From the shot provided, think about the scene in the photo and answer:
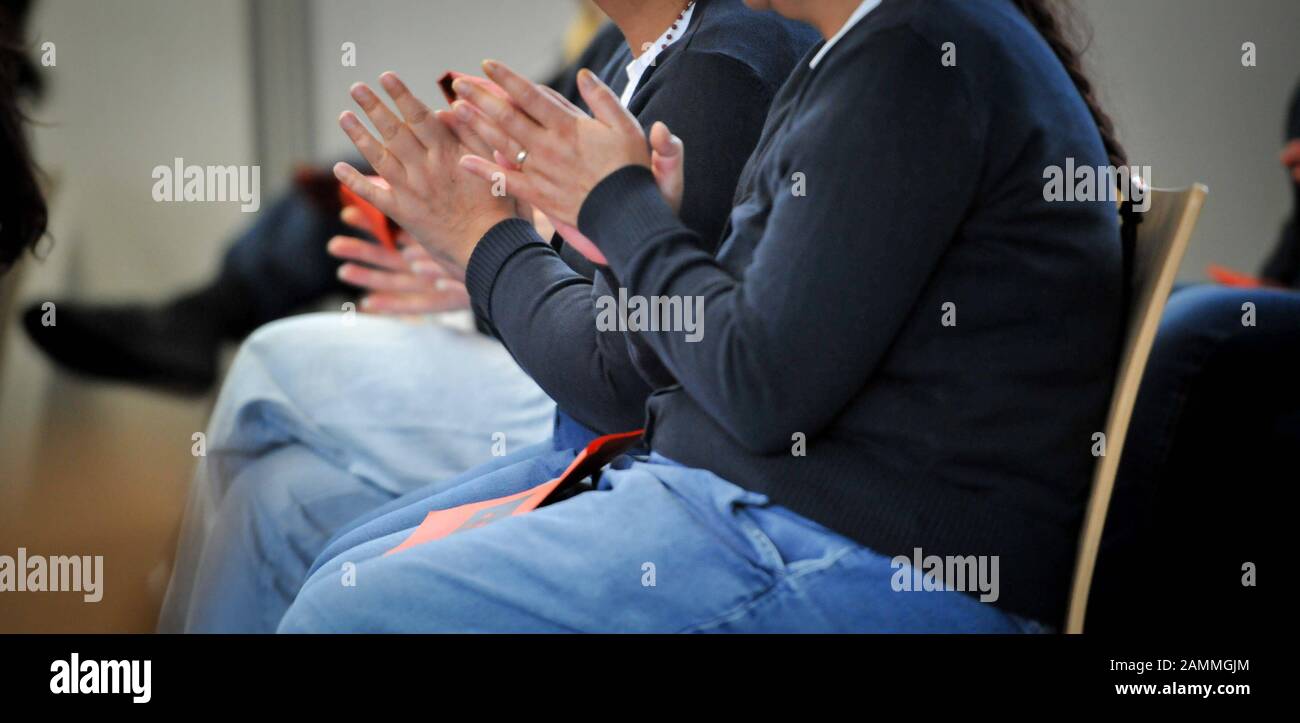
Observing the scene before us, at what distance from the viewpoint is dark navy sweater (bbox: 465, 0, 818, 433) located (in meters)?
1.00

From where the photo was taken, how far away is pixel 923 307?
792 millimetres

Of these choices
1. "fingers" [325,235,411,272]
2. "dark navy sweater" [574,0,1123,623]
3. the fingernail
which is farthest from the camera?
"fingers" [325,235,411,272]

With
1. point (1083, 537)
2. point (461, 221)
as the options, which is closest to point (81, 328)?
point (461, 221)

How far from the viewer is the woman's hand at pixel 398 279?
1.55 metres

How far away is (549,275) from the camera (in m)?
1.02

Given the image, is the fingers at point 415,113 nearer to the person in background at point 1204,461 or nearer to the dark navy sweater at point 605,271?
the dark navy sweater at point 605,271

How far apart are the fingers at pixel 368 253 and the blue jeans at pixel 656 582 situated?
0.80 m

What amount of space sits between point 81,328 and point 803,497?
116 inches

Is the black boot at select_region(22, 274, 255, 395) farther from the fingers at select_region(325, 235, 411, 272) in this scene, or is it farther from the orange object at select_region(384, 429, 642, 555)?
the orange object at select_region(384, 429, 642, 555)

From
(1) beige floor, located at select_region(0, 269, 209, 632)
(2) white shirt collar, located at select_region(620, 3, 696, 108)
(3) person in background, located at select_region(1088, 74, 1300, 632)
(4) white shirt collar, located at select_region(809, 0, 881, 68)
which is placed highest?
(2) white shirt collar, located at select_region(620, 3, 696, 108)

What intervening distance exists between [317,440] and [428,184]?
0.54 meters

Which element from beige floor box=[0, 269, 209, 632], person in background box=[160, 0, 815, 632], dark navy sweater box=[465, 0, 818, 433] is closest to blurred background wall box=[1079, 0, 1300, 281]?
person in background box=[160, 0, 815, 632]

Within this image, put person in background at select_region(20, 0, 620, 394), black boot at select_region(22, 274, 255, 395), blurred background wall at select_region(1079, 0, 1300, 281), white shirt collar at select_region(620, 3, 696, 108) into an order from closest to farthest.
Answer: white shirt collar at select_region(620, 3, 696, 108) < blurred background wall at select_region(1079, 0, 1300, 281) < person in background at select_region(20, 0, 620, 394) < black boot at select_region(22, 274, 255, 395)
